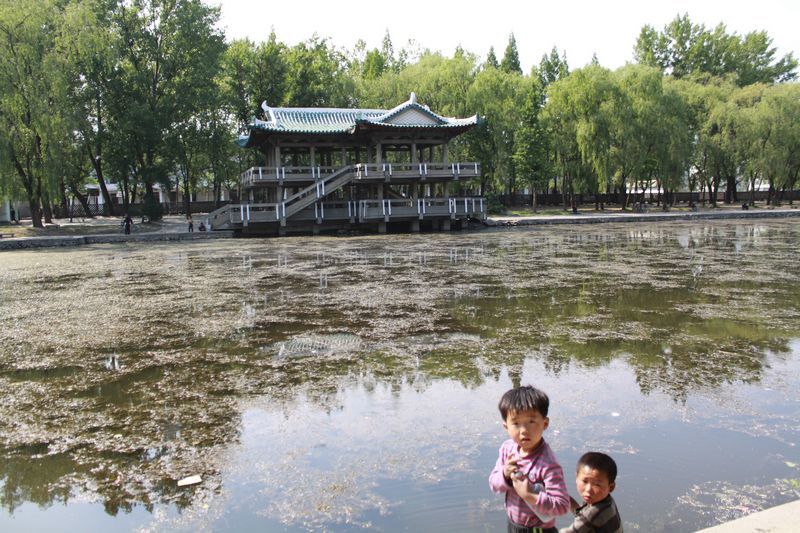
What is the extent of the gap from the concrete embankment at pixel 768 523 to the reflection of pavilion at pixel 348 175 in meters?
25.0

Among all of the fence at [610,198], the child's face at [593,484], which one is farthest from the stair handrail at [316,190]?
the child's face at [593,484]

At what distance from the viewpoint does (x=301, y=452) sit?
13.1 ft

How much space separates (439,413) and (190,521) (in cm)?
201

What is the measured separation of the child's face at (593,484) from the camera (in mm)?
2150

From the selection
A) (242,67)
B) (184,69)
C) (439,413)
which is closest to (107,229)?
(184,69)

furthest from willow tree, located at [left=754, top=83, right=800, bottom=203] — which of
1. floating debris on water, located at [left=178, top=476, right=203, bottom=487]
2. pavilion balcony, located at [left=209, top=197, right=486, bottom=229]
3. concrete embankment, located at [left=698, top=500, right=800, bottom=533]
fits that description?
floating debris on water, located at [left=178, top=476, right=203, bottom=487]

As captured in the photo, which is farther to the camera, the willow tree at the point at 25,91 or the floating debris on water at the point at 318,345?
the willow tree at the point at 25,91

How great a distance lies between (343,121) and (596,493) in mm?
28997

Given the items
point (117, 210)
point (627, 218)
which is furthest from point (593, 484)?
point (117, 210)

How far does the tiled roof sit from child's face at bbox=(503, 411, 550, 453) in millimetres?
25599

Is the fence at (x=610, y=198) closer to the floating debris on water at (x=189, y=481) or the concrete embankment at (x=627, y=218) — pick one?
the concrete embankment at (x=627, y=218)

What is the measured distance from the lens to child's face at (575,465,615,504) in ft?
7.06

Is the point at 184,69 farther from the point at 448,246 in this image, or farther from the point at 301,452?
the point at 301,452

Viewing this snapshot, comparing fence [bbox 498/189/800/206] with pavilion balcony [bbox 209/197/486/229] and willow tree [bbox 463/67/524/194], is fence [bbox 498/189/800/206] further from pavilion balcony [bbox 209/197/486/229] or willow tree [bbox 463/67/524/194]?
pavilion balcony [bbox 209/197/486/229]
